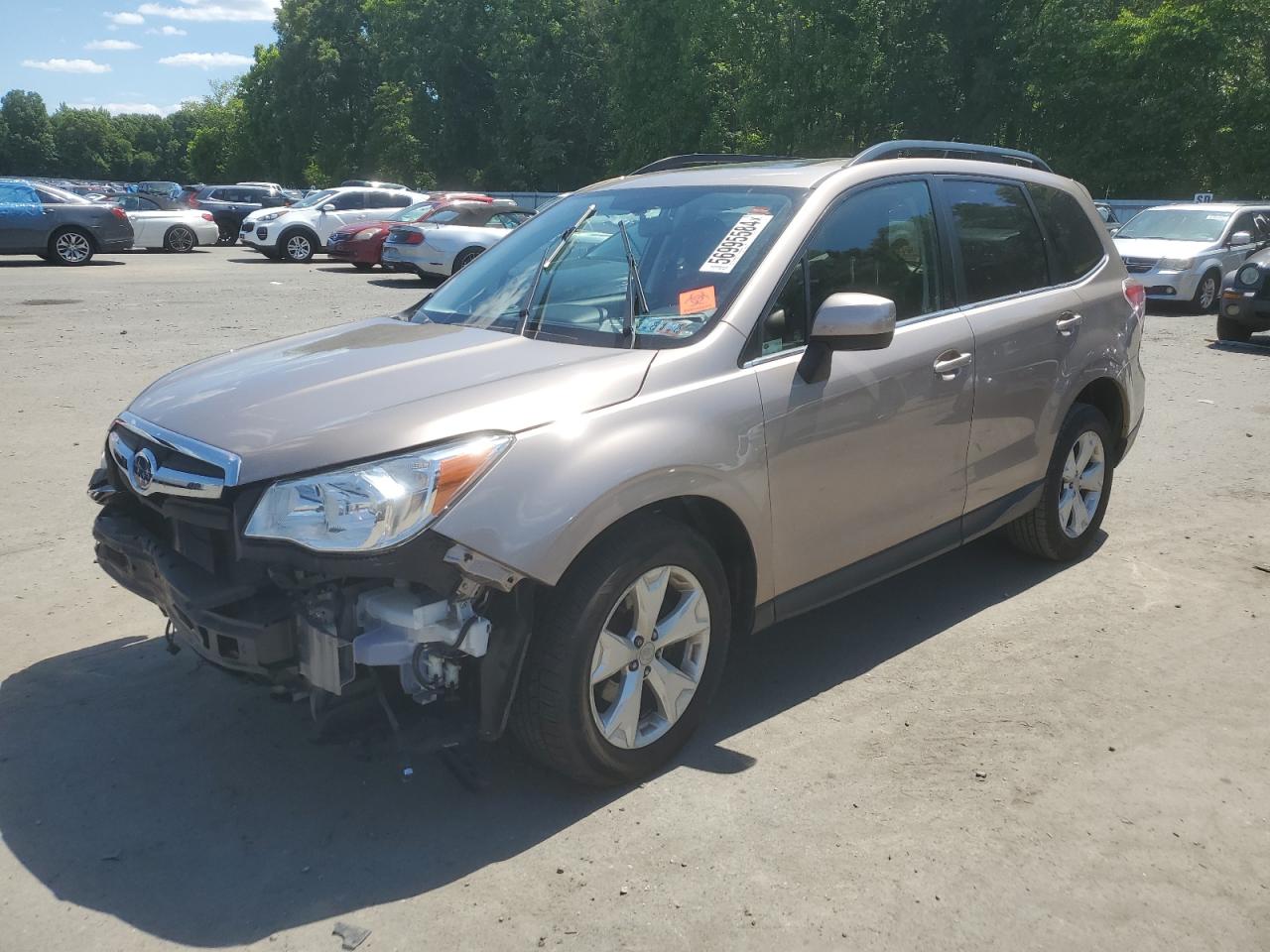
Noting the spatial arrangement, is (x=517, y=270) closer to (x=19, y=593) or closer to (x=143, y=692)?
(x=143, y=692)

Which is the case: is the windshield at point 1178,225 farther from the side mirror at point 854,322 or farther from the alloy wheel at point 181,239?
the alloy wheel at point 181,239

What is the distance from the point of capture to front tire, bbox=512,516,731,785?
3.15 metres

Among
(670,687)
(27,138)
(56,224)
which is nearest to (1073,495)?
(670,687)

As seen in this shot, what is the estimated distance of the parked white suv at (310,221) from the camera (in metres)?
25.2

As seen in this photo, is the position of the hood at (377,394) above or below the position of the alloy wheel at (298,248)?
above

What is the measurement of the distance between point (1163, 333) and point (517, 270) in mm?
12662

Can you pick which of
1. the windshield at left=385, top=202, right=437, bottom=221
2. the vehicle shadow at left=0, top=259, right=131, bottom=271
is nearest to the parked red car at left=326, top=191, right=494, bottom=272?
→ the windshield at left=385, top=202, right=437, bottom=221

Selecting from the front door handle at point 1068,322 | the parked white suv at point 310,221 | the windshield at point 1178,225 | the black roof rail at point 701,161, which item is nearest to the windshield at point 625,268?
the black roof rail at point 701,161

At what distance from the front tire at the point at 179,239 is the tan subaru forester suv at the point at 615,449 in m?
24.9

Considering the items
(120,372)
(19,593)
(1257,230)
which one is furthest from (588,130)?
(19,593)

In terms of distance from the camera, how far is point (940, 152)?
4.73 meters

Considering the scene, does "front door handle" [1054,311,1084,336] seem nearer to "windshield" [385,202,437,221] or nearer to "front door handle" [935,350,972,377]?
"front door handle" [935,350,972,377]

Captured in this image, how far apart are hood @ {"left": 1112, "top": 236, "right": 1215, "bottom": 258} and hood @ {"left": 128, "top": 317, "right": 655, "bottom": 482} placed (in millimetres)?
→ 15300

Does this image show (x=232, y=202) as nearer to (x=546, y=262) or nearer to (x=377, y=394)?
(x=546, y=262)
